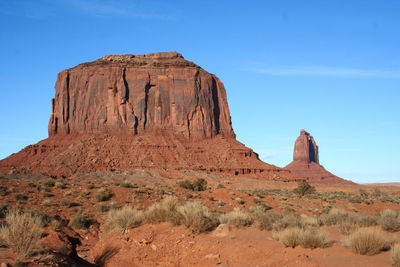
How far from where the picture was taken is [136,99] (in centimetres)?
7862

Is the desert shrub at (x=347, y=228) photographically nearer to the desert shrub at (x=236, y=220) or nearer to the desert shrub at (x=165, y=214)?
the desert shrub at (x=236, y=220)

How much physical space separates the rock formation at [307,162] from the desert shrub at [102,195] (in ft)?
340

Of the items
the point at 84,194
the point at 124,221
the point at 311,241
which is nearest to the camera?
the point at 311,241

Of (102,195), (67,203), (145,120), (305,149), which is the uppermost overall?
(145,120)

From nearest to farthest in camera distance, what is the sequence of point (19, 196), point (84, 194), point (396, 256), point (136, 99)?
point (396, 256) < point (19, 196) < point (84, 194) < point (136, 99)

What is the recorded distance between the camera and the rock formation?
118 metres

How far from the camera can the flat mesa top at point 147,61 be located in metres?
81.4

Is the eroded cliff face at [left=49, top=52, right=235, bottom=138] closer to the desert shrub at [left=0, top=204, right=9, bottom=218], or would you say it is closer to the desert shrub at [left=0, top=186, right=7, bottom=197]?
the desert shrub at [left=0, top=186, right=7, bottom=197]

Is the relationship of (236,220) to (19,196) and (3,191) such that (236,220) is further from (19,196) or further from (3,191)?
(3,191)

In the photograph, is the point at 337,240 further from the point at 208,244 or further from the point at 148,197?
the point at 148,197

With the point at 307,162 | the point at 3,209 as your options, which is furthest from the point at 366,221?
the point at 307,162

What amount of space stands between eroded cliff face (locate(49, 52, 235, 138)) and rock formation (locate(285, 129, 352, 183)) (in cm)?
4618

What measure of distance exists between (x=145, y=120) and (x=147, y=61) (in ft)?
46.3

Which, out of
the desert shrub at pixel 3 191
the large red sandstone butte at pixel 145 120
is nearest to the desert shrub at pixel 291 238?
the desert shrub at pixel 3 191
